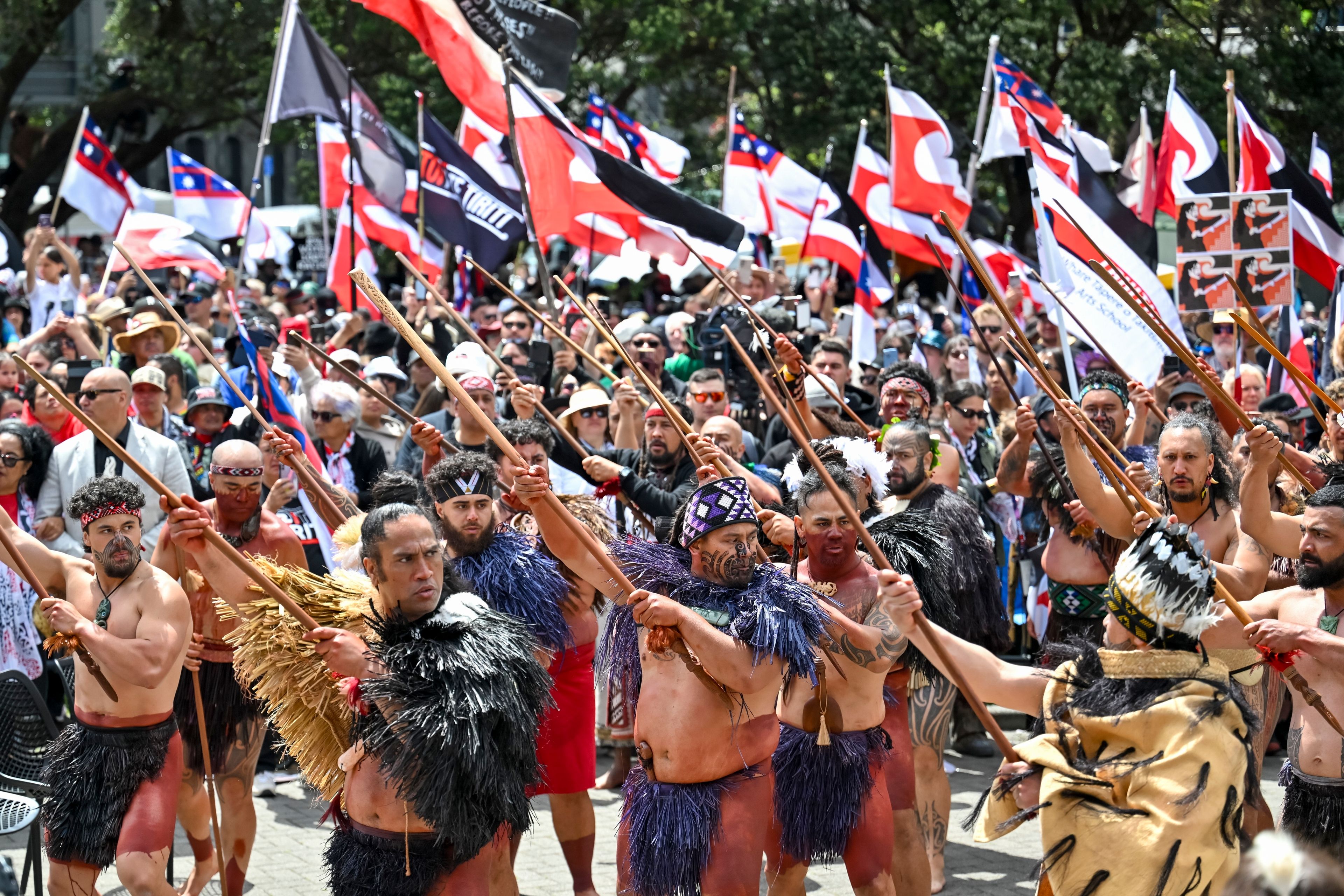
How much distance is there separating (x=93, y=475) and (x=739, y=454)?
147 inches

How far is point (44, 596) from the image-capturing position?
5.62 meters

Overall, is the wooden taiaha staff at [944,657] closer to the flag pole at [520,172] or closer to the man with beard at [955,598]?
the man with beard at [955,598]

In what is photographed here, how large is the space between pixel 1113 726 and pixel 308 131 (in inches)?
1092

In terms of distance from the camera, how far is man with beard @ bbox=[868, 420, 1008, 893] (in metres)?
6.95

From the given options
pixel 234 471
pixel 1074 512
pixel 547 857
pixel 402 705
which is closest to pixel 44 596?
pixel 234 471

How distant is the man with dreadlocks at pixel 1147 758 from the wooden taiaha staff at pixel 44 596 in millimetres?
3349

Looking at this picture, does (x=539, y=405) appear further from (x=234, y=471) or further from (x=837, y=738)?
(x=837, y=738)

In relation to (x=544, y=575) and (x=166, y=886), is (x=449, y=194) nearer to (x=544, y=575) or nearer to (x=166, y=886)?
(x=544, y=575)

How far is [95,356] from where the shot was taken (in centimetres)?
1193

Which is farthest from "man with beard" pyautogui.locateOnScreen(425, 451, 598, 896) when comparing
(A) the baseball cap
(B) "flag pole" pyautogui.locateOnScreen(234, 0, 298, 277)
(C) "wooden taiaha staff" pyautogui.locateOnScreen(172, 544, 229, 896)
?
(B) "flag pole" pyautogui.locateOnScreen(234, 0, 298, 277)

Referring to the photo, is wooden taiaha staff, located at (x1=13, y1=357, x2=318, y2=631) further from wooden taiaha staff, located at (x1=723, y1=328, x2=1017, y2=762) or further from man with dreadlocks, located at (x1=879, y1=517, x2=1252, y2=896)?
man with dreadlocks, located at (x1=879, y1=517, x2=1252, y2=896)

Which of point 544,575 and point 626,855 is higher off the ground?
point 544,575

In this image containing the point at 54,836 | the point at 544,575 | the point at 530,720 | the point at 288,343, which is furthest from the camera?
the point at 288,343

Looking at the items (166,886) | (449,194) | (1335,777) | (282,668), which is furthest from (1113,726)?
(449,194)
